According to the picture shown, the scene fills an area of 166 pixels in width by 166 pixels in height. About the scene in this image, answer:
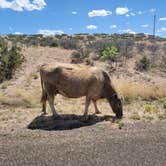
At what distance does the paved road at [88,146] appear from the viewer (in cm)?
884

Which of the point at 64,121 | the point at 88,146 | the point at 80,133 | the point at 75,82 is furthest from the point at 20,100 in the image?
the point at 88,146

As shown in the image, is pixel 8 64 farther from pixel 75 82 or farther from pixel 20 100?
pixel 75 82

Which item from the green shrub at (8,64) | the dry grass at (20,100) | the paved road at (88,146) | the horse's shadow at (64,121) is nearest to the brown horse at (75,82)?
the horse's shadow at (64,121)

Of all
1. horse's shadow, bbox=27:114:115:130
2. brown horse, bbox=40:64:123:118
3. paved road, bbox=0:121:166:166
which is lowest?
paved road, bbox=0:121:166:166

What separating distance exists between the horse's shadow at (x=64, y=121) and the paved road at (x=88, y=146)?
59 centimetres

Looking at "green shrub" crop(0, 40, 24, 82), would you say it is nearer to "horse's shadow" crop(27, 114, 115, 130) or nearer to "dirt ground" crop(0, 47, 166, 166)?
"dirt ground" crop(0, 47, 166, 166)

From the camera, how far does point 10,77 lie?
24.5 meters

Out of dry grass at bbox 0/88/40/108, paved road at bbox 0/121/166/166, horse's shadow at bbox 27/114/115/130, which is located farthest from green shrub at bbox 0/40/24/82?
paved road at bbox 0/121/166/166

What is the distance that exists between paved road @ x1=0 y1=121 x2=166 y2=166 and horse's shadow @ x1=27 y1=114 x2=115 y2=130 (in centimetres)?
59

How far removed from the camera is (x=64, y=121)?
1330 cm

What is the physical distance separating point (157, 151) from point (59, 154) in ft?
7.84

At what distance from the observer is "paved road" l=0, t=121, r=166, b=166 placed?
348 inches

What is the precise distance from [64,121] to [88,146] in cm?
334

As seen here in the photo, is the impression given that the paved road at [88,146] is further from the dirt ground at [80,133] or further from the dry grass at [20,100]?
the dry grass at [20,100]
